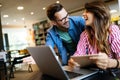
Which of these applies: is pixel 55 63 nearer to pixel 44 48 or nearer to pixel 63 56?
pixel 44 48

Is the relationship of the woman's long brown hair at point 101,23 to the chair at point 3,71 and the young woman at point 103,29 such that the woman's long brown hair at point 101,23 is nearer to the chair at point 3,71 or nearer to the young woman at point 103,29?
the young woman at point 103,29

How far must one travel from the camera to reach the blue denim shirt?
164 cm

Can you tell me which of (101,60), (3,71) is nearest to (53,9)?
(101,60)

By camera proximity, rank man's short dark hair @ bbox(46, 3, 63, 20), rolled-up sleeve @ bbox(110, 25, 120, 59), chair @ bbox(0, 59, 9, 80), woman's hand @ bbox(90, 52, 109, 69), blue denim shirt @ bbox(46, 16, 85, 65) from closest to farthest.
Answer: woman's hand @ bbox(90, 52, 109, 69) → rolled-up sleeve @ bbox(110, 25, 120, 59) → man's short dark hair @ bbox(46, 3, 63, 20) → blue denim shirt @ bbox(46, 16, 85, 65) → chair @ bbox(0, 59, 9, 80)

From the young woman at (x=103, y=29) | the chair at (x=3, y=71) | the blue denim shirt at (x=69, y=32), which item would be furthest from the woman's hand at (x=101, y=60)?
the chair at (x=3, y=71)

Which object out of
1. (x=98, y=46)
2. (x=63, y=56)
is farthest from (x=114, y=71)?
(x=63, y=56)

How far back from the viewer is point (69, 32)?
1.64 m

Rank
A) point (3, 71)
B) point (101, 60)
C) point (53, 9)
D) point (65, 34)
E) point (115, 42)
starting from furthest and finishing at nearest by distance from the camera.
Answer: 1. point (3, 71)
2. point (65, 34)
3. point (53, 9)
4. point (115, 42)
5. point (101, 60)

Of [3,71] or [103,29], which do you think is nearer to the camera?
[103,29]

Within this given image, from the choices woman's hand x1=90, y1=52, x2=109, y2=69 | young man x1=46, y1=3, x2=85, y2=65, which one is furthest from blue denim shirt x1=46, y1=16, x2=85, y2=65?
woman's hand x1=90, y1=52, x2=109, y2=69

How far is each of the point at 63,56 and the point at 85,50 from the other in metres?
0.33

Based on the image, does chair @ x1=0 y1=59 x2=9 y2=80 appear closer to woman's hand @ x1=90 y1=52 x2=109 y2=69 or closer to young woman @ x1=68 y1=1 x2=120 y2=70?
young woman @ x1=68 y1=1 x2=120 y2=70

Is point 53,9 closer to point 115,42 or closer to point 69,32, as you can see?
point 69,32

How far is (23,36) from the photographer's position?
13.1m
